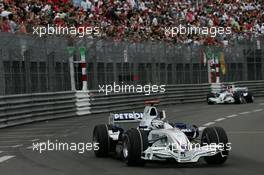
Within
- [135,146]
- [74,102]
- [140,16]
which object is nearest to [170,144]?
[135,146]

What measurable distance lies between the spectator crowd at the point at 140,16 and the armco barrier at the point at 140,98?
241 cm

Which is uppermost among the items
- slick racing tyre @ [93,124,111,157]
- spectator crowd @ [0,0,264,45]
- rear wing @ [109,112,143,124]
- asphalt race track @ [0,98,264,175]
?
spectator crowd @ [0,0,264,45]

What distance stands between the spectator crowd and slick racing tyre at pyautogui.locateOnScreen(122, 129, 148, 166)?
10885 millimetres

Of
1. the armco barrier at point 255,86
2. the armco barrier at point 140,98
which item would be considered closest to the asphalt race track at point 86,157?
the armco barrier at point 140,98

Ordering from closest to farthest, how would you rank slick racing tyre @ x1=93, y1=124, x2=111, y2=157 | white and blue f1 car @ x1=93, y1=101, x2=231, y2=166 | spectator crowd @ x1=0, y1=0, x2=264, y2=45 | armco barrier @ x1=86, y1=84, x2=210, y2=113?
white and blue f1 car @ x1=93, y1=101, x2=231, y2=166
slick racing tyre @ x1=93, y1=124, x2=111, y2=157
spectator crowd @ x1=0, y1=0, x2=264, y2=45
armco barrier @ x1=86, y1=84, x2=210, y2=113

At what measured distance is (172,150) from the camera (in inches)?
368

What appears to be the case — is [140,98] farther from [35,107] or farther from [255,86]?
[255,86]

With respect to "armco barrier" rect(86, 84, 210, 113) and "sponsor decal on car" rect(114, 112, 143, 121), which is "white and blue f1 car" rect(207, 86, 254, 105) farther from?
"sponsor decal on car" rect(114, 112, 143, 121)

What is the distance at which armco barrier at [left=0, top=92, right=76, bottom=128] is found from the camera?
18.9 meters

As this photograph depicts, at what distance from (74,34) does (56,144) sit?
10563mm

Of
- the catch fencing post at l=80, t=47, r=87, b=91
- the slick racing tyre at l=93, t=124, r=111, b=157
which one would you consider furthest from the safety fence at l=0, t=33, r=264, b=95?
the slick racing tyre at l=93, t=124, r=111, b=157

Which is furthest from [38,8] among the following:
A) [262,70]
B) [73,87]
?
[262,70]

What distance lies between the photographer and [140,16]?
31.3 m

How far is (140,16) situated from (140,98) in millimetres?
5015
